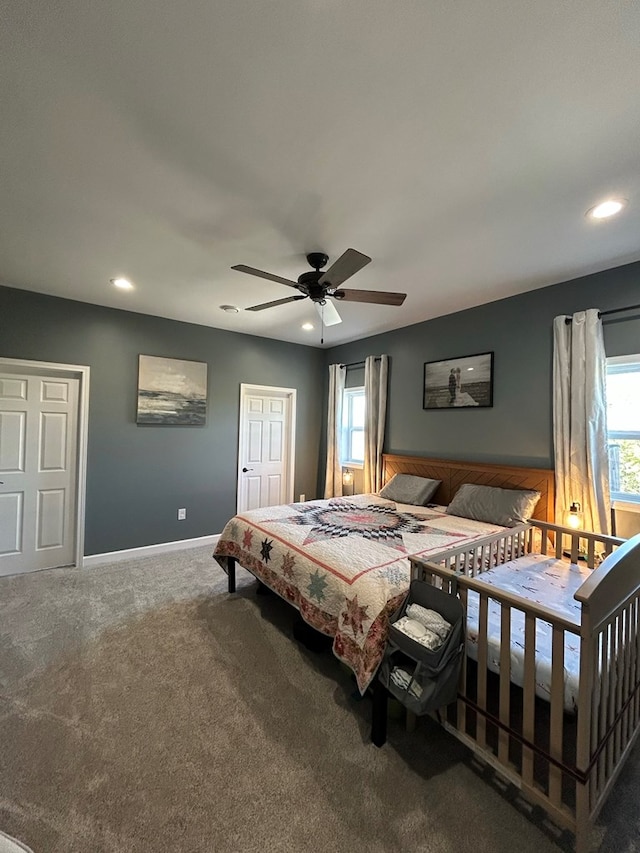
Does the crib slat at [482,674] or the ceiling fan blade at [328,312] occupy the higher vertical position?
the ceiling fan blade at [328,312]

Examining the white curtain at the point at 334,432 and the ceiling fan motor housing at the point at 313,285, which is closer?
the ceiling fan motor housing at the point at 313,285

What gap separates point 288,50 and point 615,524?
3.41 m

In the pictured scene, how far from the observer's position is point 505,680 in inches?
55.9

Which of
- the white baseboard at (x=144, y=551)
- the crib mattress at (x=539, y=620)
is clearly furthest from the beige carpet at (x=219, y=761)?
the white baseboard at (x=144, y=551)

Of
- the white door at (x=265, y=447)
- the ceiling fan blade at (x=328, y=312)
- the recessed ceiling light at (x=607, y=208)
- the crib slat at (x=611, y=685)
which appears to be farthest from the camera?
the white door at (x=265, y=447)

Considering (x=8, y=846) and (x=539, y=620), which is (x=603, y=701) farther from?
(x=8, y=846)

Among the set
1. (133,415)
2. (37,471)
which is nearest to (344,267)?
(133,415)

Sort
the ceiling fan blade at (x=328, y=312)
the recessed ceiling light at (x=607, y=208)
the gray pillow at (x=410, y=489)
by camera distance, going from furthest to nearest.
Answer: the gray pillow at (x=410, y=489), the ceiling fan blade at (x=328, y=312), the recessed ceiling light at (x=607, y=208)

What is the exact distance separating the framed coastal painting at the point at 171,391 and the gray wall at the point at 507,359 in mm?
2461

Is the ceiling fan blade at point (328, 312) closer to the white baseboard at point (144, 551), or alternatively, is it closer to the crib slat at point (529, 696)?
the crib slat at point (529, 696)

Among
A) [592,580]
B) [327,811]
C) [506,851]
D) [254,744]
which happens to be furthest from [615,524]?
[254,744]

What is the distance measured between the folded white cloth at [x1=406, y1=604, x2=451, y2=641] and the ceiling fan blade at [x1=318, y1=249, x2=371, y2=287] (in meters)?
1.72

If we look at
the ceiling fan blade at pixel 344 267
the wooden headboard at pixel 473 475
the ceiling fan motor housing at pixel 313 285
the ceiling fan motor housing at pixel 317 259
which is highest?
the ceiling fan motor housing at pixel 317 259

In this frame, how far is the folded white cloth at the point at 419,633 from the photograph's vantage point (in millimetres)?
1461
